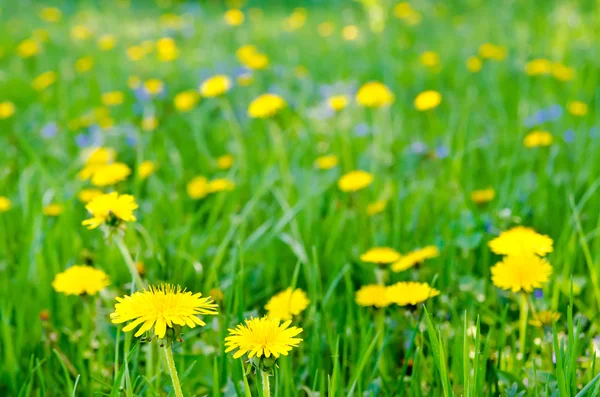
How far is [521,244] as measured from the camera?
3.47 ft

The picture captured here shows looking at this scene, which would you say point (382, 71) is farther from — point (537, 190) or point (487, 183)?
point (537, 190)

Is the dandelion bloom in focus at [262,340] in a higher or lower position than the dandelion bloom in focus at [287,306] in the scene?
lower

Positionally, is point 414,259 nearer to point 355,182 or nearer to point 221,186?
point 355,182

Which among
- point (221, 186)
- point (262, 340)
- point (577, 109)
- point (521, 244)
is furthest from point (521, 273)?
point (577, 109)

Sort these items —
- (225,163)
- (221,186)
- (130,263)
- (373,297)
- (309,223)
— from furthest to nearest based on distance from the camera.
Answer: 1. (225,163)
2. (221,186)
3. (309,223)
4. (373,297)
5. (130,263)

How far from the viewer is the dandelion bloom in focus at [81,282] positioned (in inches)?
44.3

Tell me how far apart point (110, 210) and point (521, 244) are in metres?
0.69

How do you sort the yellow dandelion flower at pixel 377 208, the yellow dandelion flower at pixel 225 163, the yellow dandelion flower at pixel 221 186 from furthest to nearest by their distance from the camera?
the yellow dandelion flower at pixel 225 163 → the yellow dandelion flower at pixel 221 186 → the yellow dandelion flower at pixel 377 208

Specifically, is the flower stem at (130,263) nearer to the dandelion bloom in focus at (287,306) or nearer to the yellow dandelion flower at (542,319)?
the dandelion bloom in focus at (287,306)

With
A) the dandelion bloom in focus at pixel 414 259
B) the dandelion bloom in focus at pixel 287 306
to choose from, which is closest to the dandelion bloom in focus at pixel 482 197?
Result: the dandelion bloom in focus at pixel 414 259

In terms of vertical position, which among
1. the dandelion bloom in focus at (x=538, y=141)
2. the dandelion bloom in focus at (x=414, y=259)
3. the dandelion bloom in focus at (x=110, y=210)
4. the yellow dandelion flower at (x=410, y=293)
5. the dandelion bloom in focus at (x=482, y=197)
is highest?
the dandelion bloom in focus at (x=538, y=141)

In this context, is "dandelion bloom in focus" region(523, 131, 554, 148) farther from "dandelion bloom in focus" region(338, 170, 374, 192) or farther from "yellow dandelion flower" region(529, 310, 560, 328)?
"yellow dandelion flower" region(529, 310, 560, 328)

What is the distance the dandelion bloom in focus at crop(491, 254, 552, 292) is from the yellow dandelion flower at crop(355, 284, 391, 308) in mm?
198

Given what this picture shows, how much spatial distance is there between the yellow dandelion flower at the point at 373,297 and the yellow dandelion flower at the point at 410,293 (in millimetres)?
26
